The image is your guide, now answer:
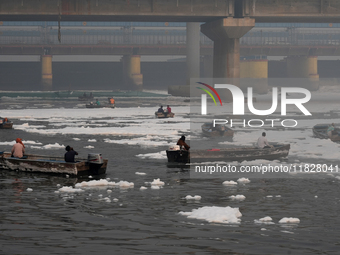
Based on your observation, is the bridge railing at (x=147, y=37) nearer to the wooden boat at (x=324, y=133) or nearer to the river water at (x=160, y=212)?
the wooden boat at (x=324, y=133)

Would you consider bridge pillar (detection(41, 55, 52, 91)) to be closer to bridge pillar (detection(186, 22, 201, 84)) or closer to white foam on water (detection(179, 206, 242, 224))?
bridge pillar (detection(186, 22, 201, 84))

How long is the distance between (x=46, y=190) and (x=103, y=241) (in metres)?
7.77

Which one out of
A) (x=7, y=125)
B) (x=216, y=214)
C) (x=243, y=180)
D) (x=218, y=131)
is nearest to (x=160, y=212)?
(x=216, y=214)

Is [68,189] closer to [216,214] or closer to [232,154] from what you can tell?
[216,214]

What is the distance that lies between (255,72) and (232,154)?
87258mm

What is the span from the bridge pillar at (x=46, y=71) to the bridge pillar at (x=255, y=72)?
131ft

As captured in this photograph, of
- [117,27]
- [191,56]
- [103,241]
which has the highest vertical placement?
[117,27]

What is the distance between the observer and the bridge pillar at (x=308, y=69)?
122000 mm

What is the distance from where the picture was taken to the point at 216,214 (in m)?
17.4

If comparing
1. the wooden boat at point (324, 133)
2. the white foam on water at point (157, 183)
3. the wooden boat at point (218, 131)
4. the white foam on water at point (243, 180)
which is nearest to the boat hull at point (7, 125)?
the wooden boat at point (218, 131)

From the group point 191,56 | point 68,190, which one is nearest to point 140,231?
point 68,190

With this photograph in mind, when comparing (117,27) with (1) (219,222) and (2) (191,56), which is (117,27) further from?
(1) (219,222)

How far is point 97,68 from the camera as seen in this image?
129 metres

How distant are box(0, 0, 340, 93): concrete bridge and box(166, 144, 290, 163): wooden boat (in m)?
40.4
